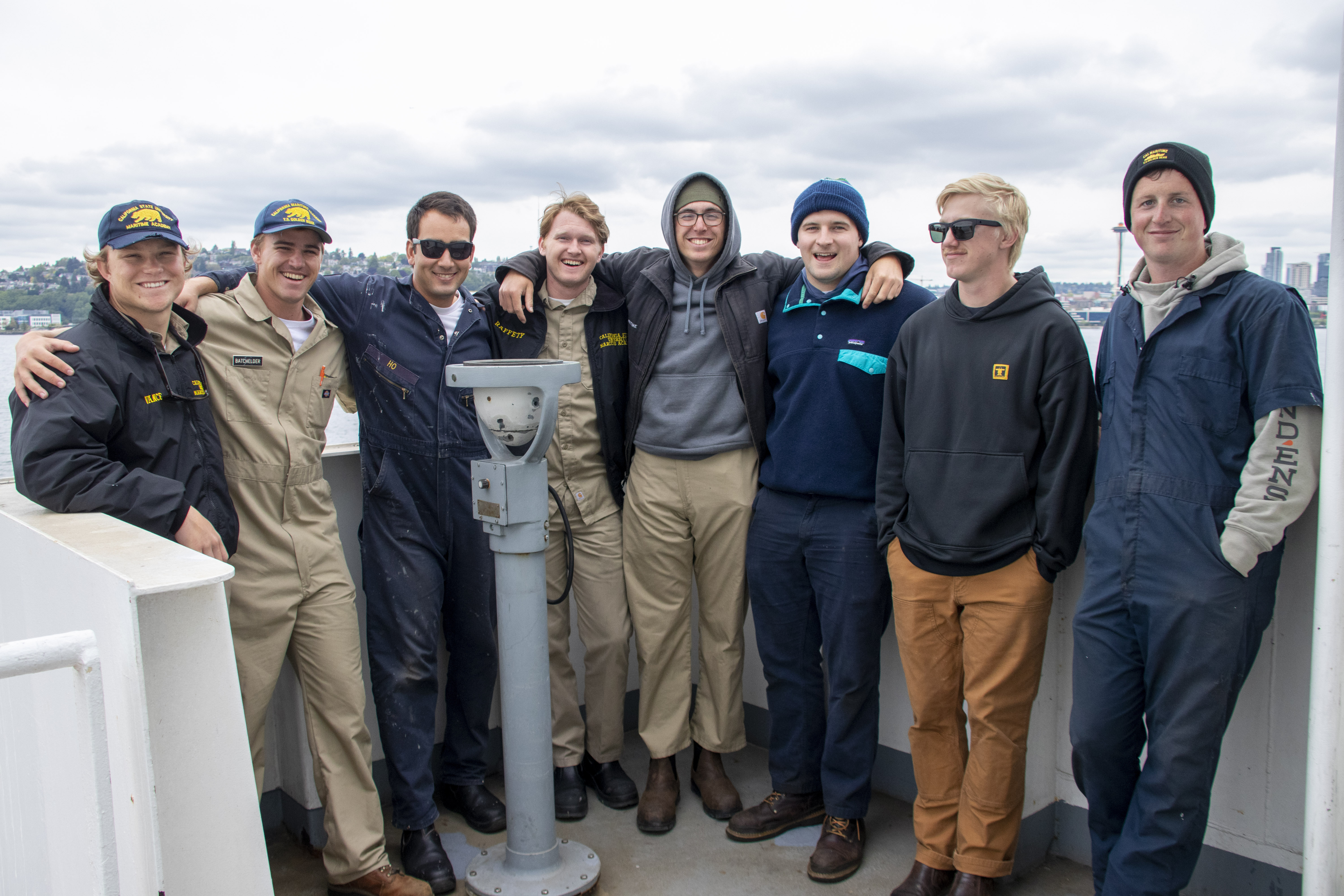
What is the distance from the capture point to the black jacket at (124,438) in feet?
6.84

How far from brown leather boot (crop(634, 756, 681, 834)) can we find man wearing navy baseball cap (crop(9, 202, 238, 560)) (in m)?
1.60

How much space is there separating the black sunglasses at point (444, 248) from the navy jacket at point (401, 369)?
14cm

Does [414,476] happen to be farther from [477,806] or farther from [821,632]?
[821,632]

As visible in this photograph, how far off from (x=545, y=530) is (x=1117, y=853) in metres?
1.65

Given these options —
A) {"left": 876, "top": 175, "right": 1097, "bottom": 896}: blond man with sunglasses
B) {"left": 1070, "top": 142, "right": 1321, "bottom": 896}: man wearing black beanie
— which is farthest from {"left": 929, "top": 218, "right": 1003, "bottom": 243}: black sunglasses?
{"left": 1070, "top": 142, "right": 1321, "bottom": 896}: man wearing black beanie

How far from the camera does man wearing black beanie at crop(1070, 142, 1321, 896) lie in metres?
2.04

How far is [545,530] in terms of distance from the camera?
2648 millimetres

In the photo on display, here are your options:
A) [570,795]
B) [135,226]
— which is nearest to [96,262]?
[135,226]

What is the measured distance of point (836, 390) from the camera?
9.46ft

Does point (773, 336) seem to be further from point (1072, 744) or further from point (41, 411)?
point (41, 411)

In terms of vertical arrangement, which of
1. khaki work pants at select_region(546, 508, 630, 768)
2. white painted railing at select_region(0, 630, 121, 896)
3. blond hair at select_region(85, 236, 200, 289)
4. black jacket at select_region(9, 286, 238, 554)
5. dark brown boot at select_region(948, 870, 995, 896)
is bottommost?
dark brown boot at select_region(948, 870, 995, 896)

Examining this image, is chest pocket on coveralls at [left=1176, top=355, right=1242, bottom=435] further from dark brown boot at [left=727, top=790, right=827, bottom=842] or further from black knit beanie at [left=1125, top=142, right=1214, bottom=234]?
dark brown boot at [left=727, top=790, right=827, bottom=842]

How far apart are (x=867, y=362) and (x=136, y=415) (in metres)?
1.98

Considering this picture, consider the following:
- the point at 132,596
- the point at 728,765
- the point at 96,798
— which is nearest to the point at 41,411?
the point at 132,596
